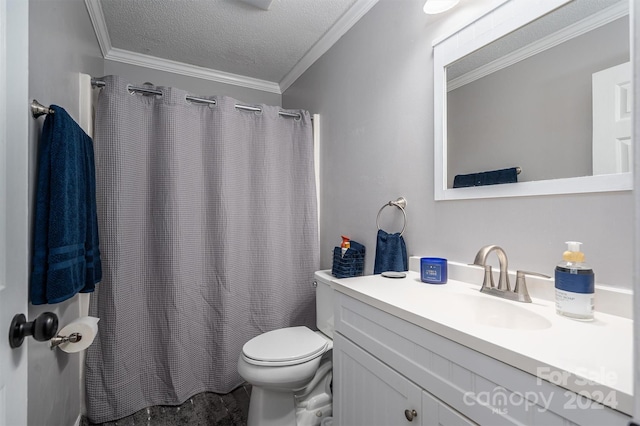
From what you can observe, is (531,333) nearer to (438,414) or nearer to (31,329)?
(438,414)

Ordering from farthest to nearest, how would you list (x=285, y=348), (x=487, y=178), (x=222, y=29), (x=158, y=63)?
(x=158, y=63) → (x=222, y=29) → (x=285, y=348) → (x=487, y=178)

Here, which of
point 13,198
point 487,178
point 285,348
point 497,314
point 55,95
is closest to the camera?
point 13,198

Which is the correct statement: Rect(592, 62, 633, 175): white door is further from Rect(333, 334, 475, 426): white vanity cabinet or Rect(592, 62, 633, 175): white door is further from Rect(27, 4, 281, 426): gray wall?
Rect(27, 4, 281, 426): gray wall

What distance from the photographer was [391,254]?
54.2 inches

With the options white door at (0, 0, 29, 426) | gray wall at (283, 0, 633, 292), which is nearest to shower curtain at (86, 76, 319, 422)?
gray wall at (283, 0, 633, 292)

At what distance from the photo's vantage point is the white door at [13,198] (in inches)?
21.3

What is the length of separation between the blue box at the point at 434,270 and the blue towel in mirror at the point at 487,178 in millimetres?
312

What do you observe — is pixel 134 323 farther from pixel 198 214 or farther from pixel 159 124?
pixel 159 124

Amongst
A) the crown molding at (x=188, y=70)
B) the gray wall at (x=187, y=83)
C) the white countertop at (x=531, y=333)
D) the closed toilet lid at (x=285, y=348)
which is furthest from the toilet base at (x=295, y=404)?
the crown molding at (x=188, y=70)

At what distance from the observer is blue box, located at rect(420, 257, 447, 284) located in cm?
115

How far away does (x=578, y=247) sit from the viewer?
2.57 feet

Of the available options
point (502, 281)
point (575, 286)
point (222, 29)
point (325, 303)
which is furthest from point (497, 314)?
point (222, 29)

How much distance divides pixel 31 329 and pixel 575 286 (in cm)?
123

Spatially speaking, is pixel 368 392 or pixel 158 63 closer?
pixel 368 392
